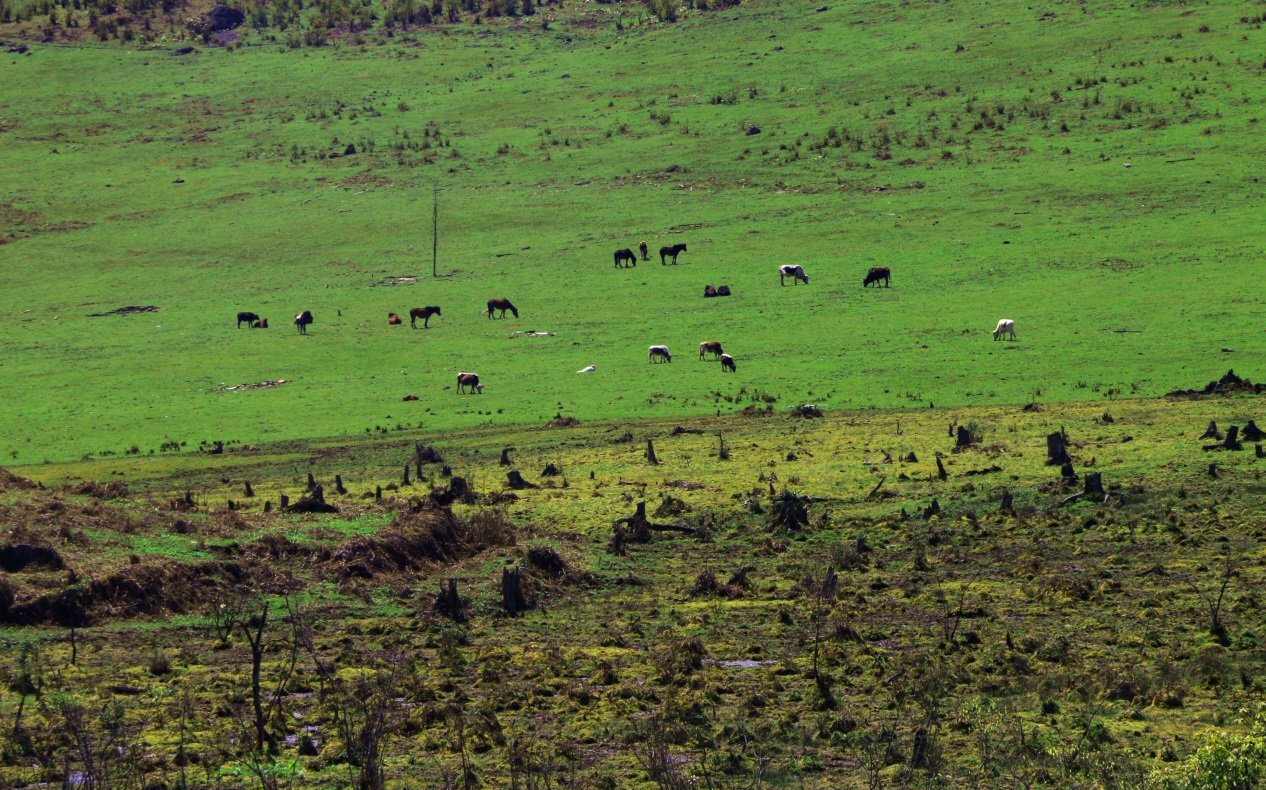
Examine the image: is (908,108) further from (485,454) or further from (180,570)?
(180,570)

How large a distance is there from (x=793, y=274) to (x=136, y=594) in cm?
3908

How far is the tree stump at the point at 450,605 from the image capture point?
23438 millimetres

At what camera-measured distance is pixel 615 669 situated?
20.6 meters

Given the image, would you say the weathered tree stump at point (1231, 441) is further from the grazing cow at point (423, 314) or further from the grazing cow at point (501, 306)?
the grazing cow at point (423, 314)

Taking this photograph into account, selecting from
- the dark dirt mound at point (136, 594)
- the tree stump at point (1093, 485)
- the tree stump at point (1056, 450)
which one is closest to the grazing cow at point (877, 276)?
the tree stump at point (1056, 450)

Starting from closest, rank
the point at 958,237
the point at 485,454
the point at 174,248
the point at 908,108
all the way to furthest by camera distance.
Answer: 1. the point at 485,454
2. the point at 958,237
3. the point at 174,248
4. the point at 908,108

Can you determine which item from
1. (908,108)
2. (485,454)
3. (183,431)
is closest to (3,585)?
(485,454)

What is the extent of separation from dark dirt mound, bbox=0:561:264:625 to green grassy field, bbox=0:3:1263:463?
18544 mm

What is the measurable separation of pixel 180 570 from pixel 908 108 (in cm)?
6107

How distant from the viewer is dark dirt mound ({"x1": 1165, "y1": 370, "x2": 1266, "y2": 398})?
131 feet

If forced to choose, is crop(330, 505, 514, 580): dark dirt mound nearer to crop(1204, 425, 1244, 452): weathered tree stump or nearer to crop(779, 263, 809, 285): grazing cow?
crop(1204, 425, 1244, 452): weathered tree stump

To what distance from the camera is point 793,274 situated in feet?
196

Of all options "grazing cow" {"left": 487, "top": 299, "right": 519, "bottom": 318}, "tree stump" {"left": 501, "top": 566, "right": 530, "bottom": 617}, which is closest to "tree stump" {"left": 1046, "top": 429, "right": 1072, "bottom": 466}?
"tree stump" {"left": 501, "top": 566, "right": 530, "bottom": 617}

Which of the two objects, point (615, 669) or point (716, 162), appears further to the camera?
point (716, 162)
